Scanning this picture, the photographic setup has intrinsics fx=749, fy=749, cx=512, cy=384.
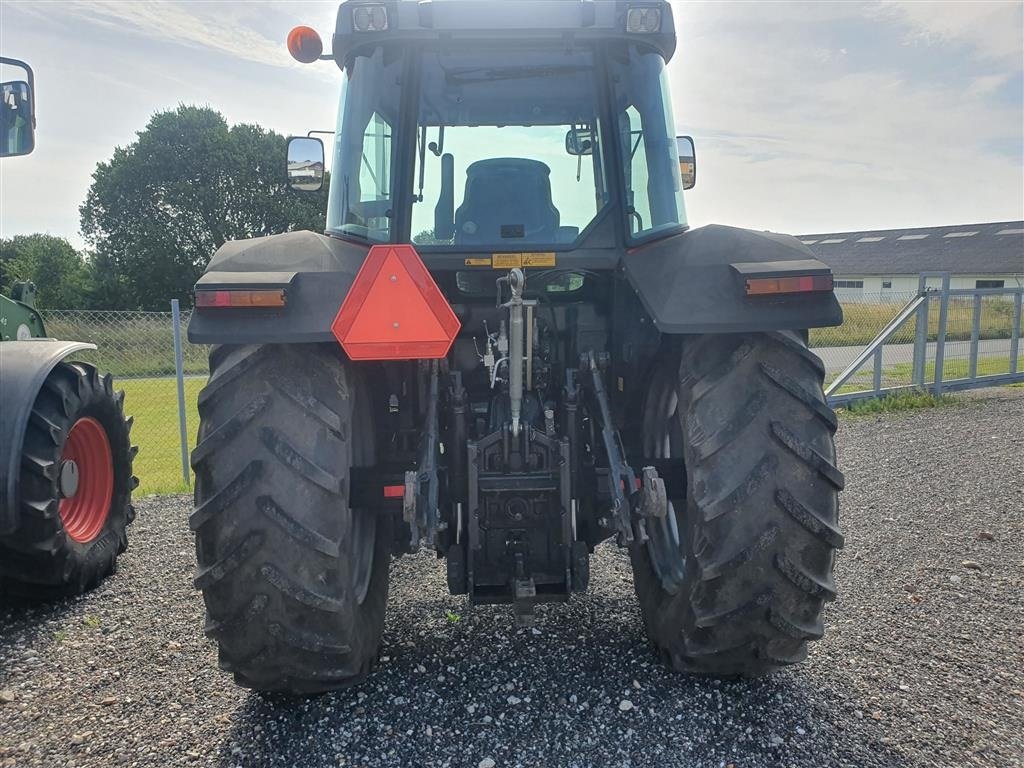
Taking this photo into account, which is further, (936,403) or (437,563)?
(936,403)

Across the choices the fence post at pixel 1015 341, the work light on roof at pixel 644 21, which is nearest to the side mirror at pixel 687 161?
the work light on roof at pixel 644 21

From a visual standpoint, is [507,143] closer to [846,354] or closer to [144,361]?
[144,361]

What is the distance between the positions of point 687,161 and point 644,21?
3.53 feet

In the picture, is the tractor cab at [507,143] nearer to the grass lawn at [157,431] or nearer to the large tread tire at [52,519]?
the large tread tire at [52,519]

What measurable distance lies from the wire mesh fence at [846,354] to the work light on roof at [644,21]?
6991 mm

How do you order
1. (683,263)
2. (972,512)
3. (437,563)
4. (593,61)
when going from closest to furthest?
1. (683,263)
2. (593,61)
3. (437,563)
4. (972,512)

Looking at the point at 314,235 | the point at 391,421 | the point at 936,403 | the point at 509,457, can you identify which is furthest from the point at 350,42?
the point at 936,403

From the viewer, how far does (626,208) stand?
315cm

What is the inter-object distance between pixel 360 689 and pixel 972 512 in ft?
15.1

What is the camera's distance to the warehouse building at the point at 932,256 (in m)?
35.2

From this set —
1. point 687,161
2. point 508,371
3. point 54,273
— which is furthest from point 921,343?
point 54,273

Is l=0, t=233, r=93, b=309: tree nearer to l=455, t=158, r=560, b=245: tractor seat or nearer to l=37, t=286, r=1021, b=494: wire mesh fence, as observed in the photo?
l=37, t=286, r=1021, b=494: wire mesh fence

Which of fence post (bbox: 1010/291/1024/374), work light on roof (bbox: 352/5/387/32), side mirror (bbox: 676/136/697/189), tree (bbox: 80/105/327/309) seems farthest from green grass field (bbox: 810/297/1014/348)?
tree (bbox: 80/105/327/309)

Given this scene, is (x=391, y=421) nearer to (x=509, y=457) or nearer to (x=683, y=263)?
(x=509, y=457)
